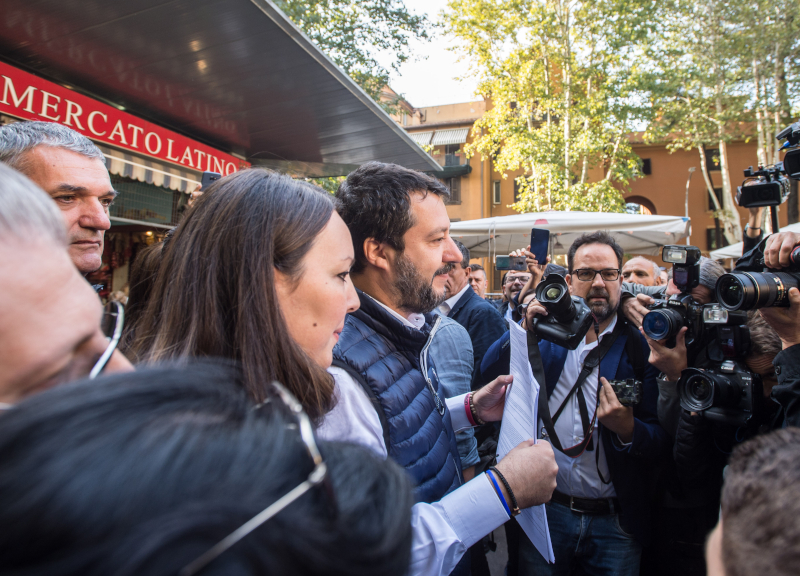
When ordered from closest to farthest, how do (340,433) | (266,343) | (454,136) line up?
(266,343) < (340,433) < (454,136)

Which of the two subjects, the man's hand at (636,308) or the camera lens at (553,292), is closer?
the camera lens at (553,292)

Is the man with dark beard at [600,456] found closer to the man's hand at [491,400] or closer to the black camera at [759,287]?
the man's hand at [491,400]

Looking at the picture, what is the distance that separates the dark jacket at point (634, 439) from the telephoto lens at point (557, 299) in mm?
538

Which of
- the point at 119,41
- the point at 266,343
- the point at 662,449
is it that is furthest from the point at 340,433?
the point at 119,41

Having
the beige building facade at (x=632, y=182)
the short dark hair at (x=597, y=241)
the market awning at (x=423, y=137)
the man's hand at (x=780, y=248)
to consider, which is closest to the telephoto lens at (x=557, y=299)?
the man's hand at (x=780, y=248)

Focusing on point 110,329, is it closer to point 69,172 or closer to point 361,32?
point 69,172

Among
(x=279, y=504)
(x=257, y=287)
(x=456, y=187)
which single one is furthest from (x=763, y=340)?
(x=456, y=187)

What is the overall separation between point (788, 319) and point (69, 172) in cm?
266

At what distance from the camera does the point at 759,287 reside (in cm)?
174

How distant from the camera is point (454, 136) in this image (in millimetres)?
26875

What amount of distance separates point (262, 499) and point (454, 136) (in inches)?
1103

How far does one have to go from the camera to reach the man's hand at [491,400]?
6.04ft

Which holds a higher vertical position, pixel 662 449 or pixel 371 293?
pixel 371 293

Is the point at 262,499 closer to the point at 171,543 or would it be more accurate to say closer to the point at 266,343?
the point at 171,543
